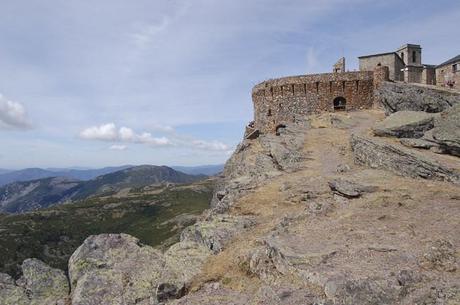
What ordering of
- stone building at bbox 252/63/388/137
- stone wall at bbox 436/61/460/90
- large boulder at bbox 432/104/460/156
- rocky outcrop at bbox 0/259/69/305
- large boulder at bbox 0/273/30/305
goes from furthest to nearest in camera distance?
1. stone wall at bbox 436/61/460/90
2. stone building at bbox 252/63/388/137
3. large boulder at bbox 432/104/460/156
4. large boulder at bbox 0/273/30/305
5. rocky outcrop at bbox 0/259/69/305

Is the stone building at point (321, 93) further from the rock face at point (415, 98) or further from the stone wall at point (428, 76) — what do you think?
the stone wall at point (428, 76)

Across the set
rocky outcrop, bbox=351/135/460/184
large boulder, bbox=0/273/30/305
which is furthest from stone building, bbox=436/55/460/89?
large boulder, bbox=0/273/30/305

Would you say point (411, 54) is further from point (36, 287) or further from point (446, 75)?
point (36, 287)

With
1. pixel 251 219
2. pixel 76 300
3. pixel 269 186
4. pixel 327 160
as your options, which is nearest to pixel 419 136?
pixel 327 160

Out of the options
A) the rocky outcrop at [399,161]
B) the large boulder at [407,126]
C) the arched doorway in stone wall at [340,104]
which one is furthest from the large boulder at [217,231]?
the arched doorway in stone wall at [340,104]

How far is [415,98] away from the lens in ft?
137

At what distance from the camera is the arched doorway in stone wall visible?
157 feet

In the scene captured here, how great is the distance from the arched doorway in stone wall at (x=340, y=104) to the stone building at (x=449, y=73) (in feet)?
46.0

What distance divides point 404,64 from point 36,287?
164 feet

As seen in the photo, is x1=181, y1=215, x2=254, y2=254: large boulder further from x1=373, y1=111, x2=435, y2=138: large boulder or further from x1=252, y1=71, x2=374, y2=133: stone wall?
x1=252, y1=71, x2=374, y2=133: stone wall

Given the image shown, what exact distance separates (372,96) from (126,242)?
34154 mm

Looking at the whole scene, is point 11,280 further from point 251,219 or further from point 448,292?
point 448,292

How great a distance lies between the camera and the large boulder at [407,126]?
3509 centimetres

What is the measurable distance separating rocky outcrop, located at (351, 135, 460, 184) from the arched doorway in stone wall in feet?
49.4
